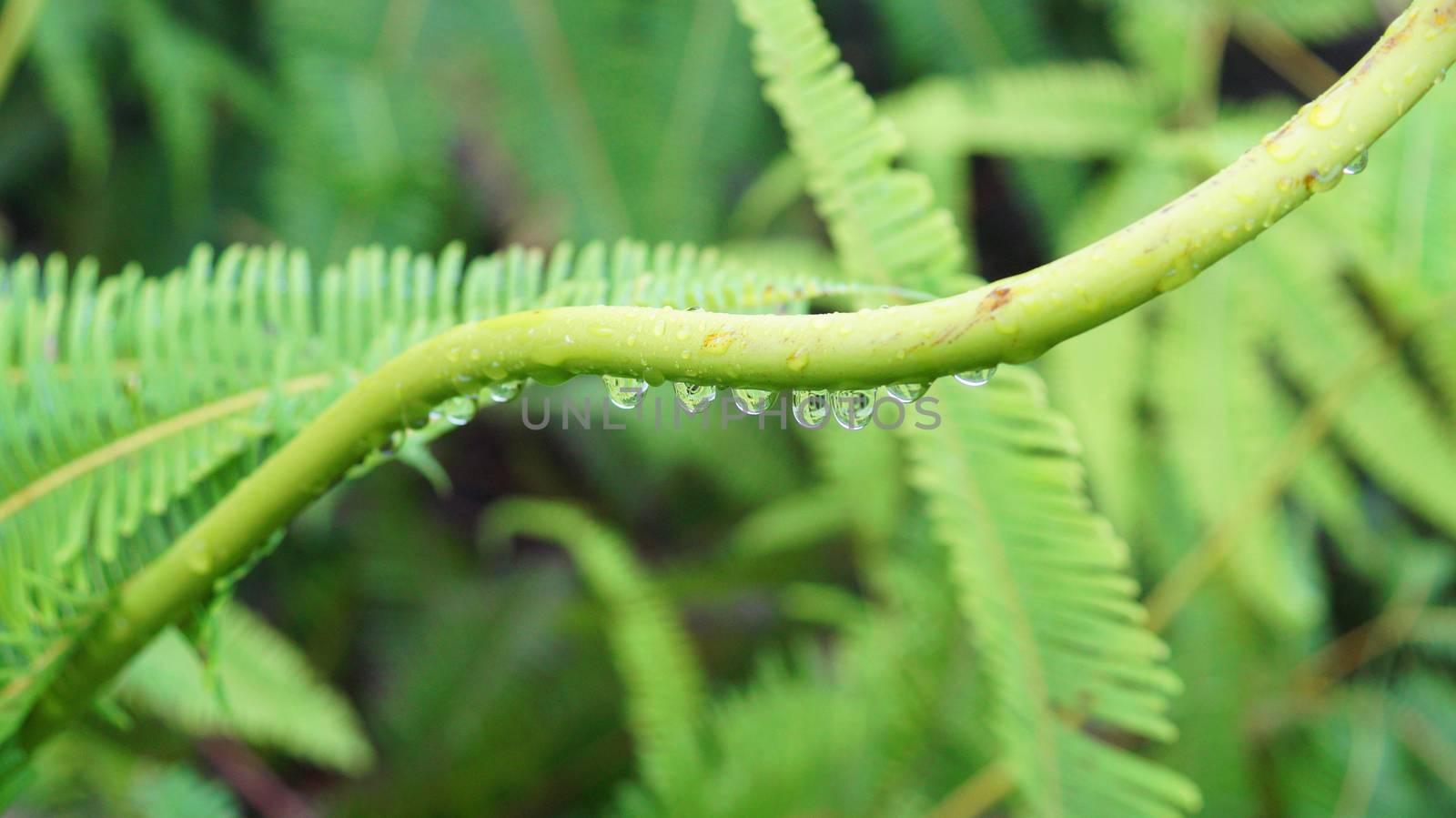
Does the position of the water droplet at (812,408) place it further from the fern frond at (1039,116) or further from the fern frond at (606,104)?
the fern frond at (606,104)

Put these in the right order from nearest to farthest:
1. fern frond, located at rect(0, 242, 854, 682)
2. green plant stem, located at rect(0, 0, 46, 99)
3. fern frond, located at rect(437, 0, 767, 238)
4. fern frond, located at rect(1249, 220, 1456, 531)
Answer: fern frond, located at rect(0, 242, 854, 682) → fern frond, located at rect(1249, 220, 1456, 531) → green plant stem, located at rect(0, 0, 46, 99) → fern frond, located at rect(437, 0, 767, 238)

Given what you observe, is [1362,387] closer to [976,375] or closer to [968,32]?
[968,32]

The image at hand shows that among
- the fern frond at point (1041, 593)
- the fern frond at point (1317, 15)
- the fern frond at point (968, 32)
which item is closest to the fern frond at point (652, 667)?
the fern frond at point (1041, 593)

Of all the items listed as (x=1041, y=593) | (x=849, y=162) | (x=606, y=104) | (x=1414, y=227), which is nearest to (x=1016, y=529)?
(x=1041, y=593)

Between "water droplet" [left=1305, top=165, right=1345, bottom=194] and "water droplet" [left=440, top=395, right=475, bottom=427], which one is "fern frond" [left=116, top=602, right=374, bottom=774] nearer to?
"water droplet" [left=440, top=395, right=475, bottom=427]

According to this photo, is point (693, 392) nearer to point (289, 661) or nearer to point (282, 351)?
point (282, 351)

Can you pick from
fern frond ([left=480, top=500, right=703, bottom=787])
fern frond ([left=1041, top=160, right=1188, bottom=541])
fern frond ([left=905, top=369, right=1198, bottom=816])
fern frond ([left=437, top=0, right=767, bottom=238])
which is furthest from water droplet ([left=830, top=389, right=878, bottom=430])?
fern frond ([left=437, top=0, right=767, bottom=238])
